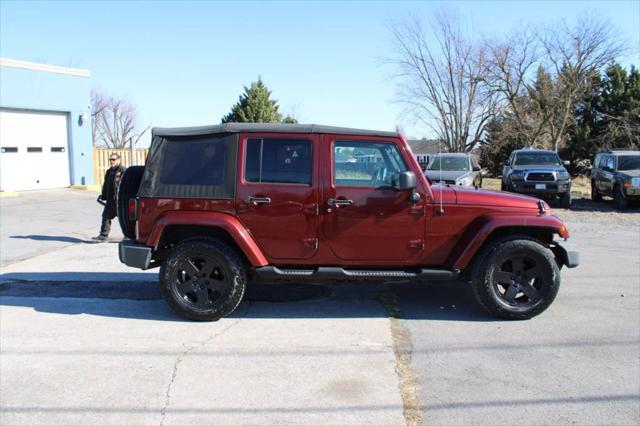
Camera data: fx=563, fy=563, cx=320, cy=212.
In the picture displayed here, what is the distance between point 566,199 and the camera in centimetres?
Result: 1745

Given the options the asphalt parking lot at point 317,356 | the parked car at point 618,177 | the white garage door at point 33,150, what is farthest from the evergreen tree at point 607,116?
the asphalt parking lot at point 317,356

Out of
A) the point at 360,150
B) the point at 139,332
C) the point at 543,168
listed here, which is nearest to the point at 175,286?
the point at 139,332

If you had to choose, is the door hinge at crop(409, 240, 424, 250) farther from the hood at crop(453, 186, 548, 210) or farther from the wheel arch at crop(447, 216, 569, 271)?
the hood at crop(453, 186, 548, 210)

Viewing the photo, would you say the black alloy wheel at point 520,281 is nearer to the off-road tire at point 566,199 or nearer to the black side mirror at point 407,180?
the black side mirror at point 407,180

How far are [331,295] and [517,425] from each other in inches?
131

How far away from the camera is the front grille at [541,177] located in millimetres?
17125

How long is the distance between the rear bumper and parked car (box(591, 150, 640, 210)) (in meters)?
15.4

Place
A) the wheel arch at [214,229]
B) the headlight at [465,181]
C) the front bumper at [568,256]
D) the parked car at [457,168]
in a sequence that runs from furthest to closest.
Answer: the parked car at [457,168]
the headlight at [465,181]
the front bumper at [568,256]
the wheel arch at [214,229]

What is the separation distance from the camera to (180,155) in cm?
566

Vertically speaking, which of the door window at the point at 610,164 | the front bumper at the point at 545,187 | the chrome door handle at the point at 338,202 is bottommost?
the front bumper at the point at 545,187

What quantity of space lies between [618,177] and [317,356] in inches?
616

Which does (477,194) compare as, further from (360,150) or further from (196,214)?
(196,214)

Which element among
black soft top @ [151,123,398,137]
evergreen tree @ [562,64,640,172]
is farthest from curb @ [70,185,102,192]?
evergreen tree @ [562,64,640,172]

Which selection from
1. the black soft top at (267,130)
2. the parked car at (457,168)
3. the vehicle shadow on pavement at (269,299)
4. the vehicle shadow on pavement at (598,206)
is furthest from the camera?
the vehicle shadow on pavement at (598,206)
